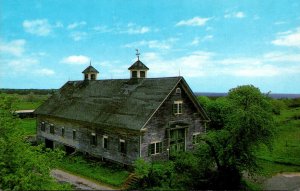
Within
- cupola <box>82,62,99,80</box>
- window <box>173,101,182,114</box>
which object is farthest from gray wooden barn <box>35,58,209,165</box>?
cupola <box>82,62,99,80</box>

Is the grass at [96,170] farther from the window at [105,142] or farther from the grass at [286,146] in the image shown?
the grass at [286,146]

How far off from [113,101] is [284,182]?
63.7 feet

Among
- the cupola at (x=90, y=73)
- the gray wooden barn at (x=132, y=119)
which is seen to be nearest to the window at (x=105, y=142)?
the gray wooden barn at (x=132, y=119)

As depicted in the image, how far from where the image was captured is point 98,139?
122 feet

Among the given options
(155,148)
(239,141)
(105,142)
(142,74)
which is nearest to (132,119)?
(155,148)

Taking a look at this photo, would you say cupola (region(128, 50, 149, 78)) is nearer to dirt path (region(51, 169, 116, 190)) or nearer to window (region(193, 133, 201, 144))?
window (region(193, 133, 201, 144))

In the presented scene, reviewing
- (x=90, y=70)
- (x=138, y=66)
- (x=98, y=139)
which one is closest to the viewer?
(x=98, y=139)

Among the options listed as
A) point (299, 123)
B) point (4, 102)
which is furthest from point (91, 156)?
point (299, 123)

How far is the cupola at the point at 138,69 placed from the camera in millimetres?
40088

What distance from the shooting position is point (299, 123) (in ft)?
201

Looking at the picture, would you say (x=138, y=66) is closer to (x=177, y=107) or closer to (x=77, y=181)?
(x=177, y=107)

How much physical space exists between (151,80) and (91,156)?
35.2ft

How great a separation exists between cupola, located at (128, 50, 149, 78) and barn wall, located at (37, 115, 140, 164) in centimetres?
778

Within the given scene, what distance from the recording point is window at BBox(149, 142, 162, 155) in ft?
109
